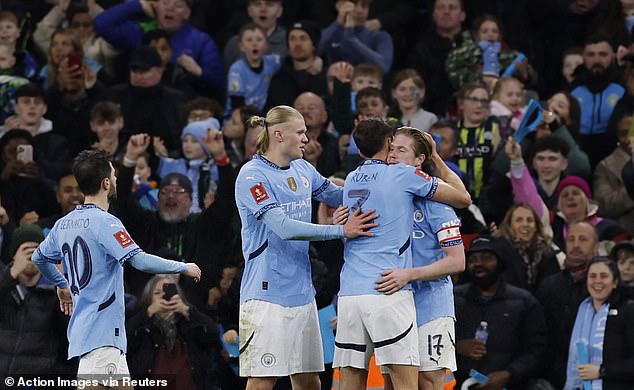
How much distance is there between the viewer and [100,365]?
1006 centimetres

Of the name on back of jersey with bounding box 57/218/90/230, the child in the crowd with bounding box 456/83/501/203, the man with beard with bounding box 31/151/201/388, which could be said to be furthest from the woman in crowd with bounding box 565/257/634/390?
the name on back of jersey with bounding box 57/218/90/230

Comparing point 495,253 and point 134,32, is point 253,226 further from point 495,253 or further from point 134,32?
point 134,32

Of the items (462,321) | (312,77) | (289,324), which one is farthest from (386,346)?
(312,77)

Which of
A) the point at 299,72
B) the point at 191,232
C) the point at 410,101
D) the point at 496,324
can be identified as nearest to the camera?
the point at 496,324

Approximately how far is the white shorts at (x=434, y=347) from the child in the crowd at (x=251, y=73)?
23.5 ft

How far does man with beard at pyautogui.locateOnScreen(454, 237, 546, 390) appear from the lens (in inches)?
518

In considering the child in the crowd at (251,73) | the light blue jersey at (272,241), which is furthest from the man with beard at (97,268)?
the child in the crowd at (251,73)

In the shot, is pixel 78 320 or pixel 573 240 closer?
pixel 78 320

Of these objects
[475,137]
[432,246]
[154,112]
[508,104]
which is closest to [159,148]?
[154,112]

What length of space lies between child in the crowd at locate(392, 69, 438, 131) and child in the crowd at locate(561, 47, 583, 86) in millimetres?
2479

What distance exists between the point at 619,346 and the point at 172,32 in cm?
773

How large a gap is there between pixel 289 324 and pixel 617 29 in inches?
371

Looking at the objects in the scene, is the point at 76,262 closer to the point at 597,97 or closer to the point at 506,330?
the point at 506,330

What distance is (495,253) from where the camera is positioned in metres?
13.4
